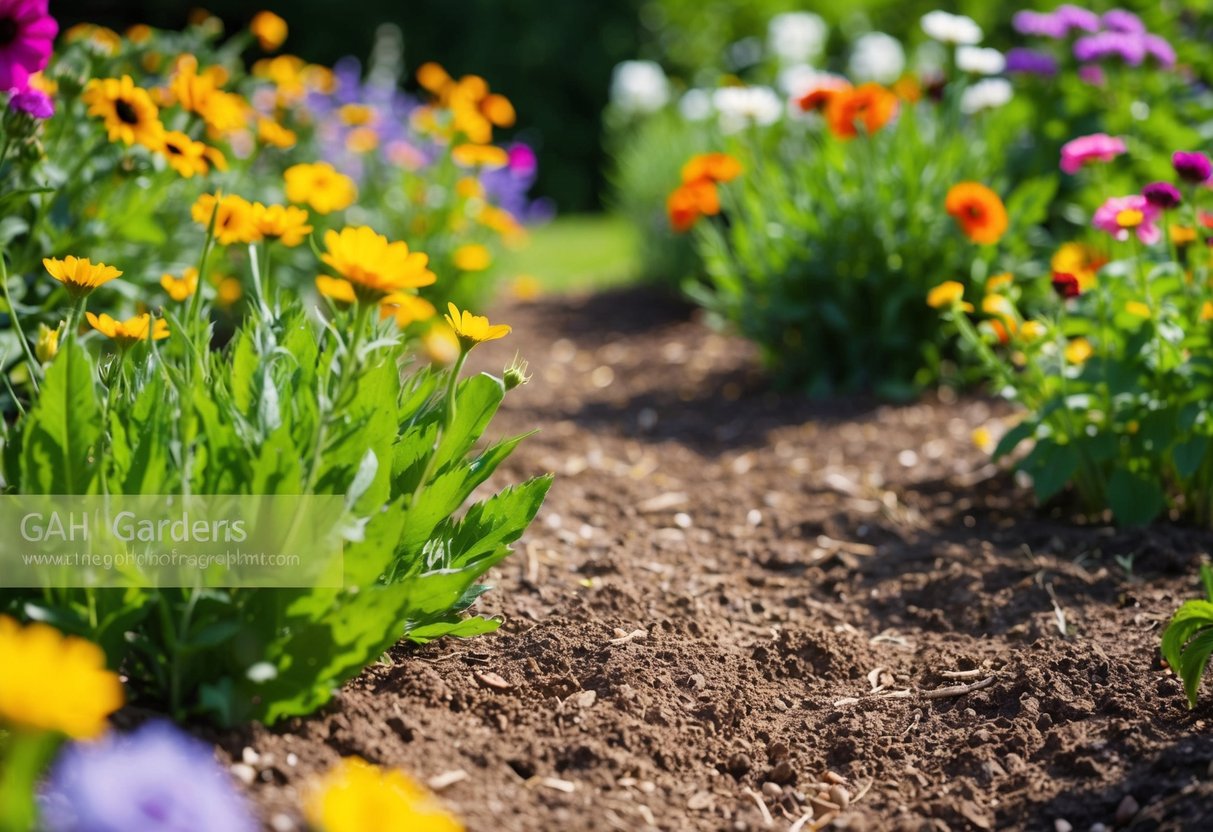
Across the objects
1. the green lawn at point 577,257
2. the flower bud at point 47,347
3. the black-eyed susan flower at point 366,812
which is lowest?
the green lawn at point 577,257

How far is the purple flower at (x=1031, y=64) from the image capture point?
15.3 ft

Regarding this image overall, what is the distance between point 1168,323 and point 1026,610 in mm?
813

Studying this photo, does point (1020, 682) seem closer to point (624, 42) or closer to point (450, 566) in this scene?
point (450, 566)

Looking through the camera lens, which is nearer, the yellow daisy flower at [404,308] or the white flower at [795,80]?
the yellow daisy flower at [404,308]

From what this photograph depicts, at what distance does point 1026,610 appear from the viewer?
247cm

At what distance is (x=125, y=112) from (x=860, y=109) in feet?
7.89

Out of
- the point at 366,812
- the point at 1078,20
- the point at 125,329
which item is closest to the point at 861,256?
the point at 1078,20

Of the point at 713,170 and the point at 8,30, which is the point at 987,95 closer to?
the point at 713,170

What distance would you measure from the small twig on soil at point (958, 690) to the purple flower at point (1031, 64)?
10.7 feet

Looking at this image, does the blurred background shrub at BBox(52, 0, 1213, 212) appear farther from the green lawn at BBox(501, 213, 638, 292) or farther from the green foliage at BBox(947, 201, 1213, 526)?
the green foliage at BBox(947, 201, 1213, 526)

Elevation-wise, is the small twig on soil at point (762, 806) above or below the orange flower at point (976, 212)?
below

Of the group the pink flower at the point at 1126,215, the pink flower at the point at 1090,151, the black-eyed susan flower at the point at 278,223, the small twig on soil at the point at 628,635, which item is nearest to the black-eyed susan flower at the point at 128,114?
the black-eyed susan flower at the point at 278,223

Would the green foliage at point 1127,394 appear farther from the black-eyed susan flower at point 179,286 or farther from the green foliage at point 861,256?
the black-eyed susan flower at point 179,286

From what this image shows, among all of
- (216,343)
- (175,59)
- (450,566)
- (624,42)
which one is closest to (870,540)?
(450,566)
